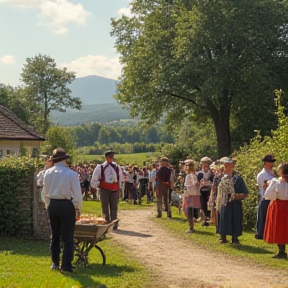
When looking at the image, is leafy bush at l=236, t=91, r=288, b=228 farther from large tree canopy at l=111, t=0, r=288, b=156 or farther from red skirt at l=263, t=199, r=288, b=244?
large tree canopy at l=111, t=0, r=288, b=156

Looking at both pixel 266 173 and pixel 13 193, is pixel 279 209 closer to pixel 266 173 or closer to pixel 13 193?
pixel 266 173

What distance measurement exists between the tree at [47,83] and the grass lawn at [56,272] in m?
61.3

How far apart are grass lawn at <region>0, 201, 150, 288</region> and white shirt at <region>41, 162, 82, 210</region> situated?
1.18 m

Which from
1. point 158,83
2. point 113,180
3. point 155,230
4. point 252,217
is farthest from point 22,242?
point 158,83

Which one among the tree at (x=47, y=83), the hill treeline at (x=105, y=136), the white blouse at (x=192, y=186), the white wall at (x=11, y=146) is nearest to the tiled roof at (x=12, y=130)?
the white wall at (x=11, y=146)

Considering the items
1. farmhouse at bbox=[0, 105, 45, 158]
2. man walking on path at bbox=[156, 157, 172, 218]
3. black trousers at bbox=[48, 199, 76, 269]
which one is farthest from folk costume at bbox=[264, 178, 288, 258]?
farmhouse at bbox=[0, 105, 45, 158]

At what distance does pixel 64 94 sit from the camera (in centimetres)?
7312

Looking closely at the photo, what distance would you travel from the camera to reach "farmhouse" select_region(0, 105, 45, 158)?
3328cm

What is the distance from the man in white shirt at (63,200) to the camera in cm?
921

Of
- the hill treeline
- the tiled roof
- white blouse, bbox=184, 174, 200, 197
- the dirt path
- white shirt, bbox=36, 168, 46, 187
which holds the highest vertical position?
the hill treeline

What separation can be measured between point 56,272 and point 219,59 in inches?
962

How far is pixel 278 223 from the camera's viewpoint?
36.6 feet

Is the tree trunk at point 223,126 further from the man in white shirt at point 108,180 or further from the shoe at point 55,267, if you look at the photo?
the shoe at point 55,267

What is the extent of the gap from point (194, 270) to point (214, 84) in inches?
872
